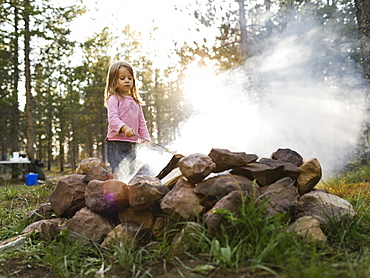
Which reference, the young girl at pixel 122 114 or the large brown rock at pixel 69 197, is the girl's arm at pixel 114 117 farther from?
the large brown rock at pixel 69 197

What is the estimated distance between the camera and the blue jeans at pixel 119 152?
3.20m

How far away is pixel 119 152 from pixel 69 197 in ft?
→ 3.01

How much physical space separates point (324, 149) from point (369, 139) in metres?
1.73

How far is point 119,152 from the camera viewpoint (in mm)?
3234

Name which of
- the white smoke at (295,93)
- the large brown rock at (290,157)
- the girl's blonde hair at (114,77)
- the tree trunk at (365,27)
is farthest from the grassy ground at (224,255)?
the white smoke at (295,93)

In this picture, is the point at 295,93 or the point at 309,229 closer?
the point at 309,229

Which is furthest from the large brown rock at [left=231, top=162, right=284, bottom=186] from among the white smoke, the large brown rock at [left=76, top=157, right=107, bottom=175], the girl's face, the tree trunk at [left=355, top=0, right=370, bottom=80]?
the white smoke

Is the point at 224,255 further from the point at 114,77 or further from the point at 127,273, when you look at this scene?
the point at 114,77

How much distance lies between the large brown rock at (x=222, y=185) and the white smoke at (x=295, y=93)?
5960mm

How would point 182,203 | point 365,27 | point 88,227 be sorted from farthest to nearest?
point 365,27, point 88,227, point 182,203

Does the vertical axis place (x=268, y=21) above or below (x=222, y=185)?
above

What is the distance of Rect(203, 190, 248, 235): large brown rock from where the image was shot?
1.62 m

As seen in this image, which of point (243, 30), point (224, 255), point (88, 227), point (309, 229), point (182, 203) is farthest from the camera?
point (243, 30)

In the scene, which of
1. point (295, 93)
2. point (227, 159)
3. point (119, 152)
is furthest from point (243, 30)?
point (227, 159)
